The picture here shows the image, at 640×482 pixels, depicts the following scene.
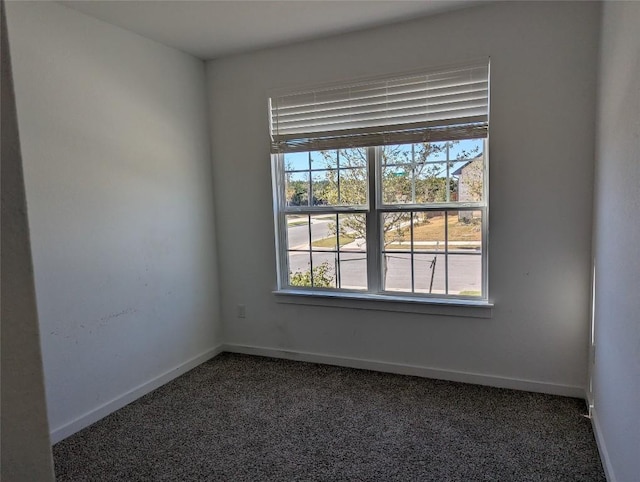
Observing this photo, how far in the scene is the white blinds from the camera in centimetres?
282

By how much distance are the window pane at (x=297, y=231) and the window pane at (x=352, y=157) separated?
55 cm

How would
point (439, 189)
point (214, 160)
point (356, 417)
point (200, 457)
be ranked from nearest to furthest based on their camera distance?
point (200, 457) < point (356, 417) < point (439, 189) < point (214, 160)

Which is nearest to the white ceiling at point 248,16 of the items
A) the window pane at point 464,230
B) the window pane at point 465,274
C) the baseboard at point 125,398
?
the window pane at point 464,230

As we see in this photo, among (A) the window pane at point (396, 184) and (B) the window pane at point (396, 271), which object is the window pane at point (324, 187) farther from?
(B) the window pane at point (396, 271)

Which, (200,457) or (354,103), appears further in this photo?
(354,103)

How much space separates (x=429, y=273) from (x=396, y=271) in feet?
0.82

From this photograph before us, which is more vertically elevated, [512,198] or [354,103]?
[354,103]

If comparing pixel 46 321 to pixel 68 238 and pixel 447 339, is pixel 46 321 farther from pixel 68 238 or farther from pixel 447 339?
pixel 447 339

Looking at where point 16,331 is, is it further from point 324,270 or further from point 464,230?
point 324,270

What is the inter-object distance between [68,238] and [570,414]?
10.4 feet

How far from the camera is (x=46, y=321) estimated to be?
238cm

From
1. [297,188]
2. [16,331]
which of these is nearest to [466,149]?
[297,188]

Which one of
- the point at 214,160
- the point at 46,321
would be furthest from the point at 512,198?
the point at 46,321

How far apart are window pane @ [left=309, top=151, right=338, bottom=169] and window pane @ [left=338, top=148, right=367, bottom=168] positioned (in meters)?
0.04
